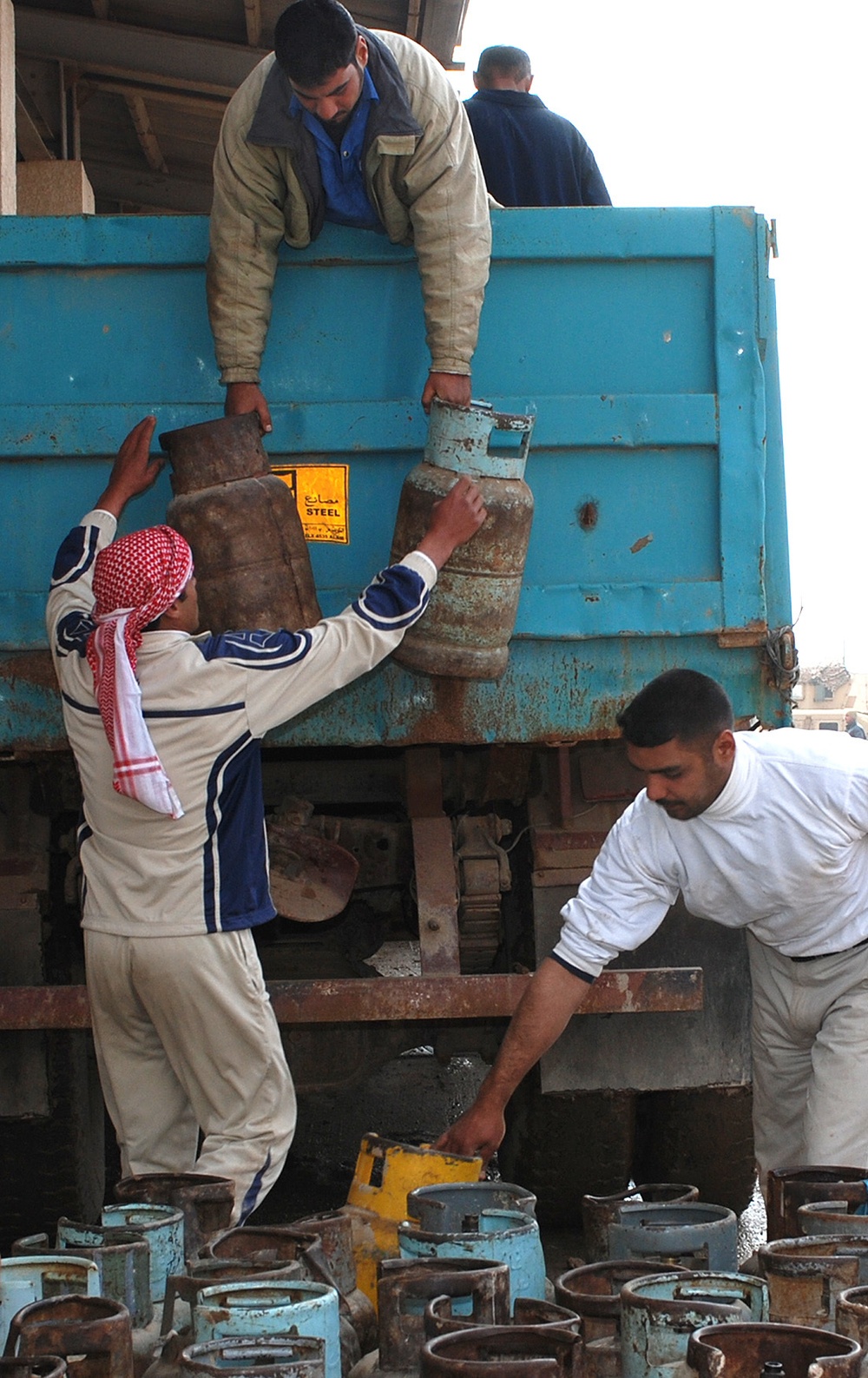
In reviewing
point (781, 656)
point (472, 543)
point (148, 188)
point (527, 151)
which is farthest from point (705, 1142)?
point (148, 188)

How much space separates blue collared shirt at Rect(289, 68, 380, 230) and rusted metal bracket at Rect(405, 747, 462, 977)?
1312 mm

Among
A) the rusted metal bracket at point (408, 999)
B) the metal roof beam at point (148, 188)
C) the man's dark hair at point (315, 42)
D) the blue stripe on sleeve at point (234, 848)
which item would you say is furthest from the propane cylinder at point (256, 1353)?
the metal roof beam at point (148, 188)

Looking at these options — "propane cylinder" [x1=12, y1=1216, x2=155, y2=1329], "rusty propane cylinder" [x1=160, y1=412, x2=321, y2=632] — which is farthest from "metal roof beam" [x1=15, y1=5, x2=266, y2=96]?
"propane cylinder" [x1=12, y1=1216, x2=155, y2=1329]

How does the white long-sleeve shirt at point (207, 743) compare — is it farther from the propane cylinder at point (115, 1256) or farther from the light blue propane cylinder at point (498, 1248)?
the light blue propane cylinder at point (498, 1248)

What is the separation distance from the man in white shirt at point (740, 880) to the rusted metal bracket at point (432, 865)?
0.46 m

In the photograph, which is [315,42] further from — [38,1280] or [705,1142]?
[705,1142]

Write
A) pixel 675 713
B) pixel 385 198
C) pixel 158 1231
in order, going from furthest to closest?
pixel 385 198 → pixel 675 713 → pixel 158 1231

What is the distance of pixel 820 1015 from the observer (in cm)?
348

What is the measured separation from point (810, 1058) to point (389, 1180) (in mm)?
1100

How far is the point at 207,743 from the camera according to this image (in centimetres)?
336

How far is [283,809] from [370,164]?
5.10 feet

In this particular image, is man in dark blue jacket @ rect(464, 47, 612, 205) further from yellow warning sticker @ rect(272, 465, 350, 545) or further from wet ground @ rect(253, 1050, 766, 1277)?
wet ground @ rect(253, 1050, 766, 1277)

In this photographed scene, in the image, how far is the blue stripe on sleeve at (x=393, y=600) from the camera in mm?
3416

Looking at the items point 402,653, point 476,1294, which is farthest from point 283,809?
point 476,1294
